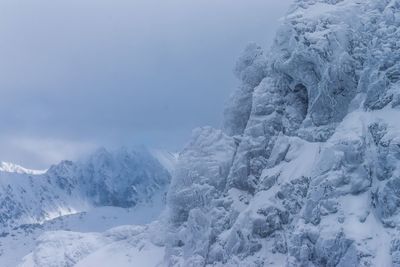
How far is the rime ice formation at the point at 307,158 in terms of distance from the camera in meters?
103

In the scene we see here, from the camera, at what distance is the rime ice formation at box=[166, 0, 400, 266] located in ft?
339

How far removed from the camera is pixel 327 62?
12781cm

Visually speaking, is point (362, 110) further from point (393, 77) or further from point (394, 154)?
point (394, 154)

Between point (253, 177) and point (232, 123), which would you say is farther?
point (232, 123)

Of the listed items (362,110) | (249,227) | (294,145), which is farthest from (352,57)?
(249,227)

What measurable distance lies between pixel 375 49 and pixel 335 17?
1320 cm

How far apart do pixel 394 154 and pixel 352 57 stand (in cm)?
3017

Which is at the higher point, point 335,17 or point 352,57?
point 335,17

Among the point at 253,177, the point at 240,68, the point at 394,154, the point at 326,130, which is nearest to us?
the point at 394,154

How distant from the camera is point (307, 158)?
12306cm

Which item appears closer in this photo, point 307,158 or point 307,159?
point 307,159

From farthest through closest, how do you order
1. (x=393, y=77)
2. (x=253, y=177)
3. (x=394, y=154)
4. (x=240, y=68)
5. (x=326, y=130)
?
(x=240, y=68) < (x=253, y=177) < (x=326, y=130) < (x=393, y=77) < (x=394, y=154)

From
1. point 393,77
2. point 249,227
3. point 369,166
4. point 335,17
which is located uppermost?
point 335,17

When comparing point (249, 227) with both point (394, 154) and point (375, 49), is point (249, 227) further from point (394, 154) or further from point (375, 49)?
point (375, 49)
